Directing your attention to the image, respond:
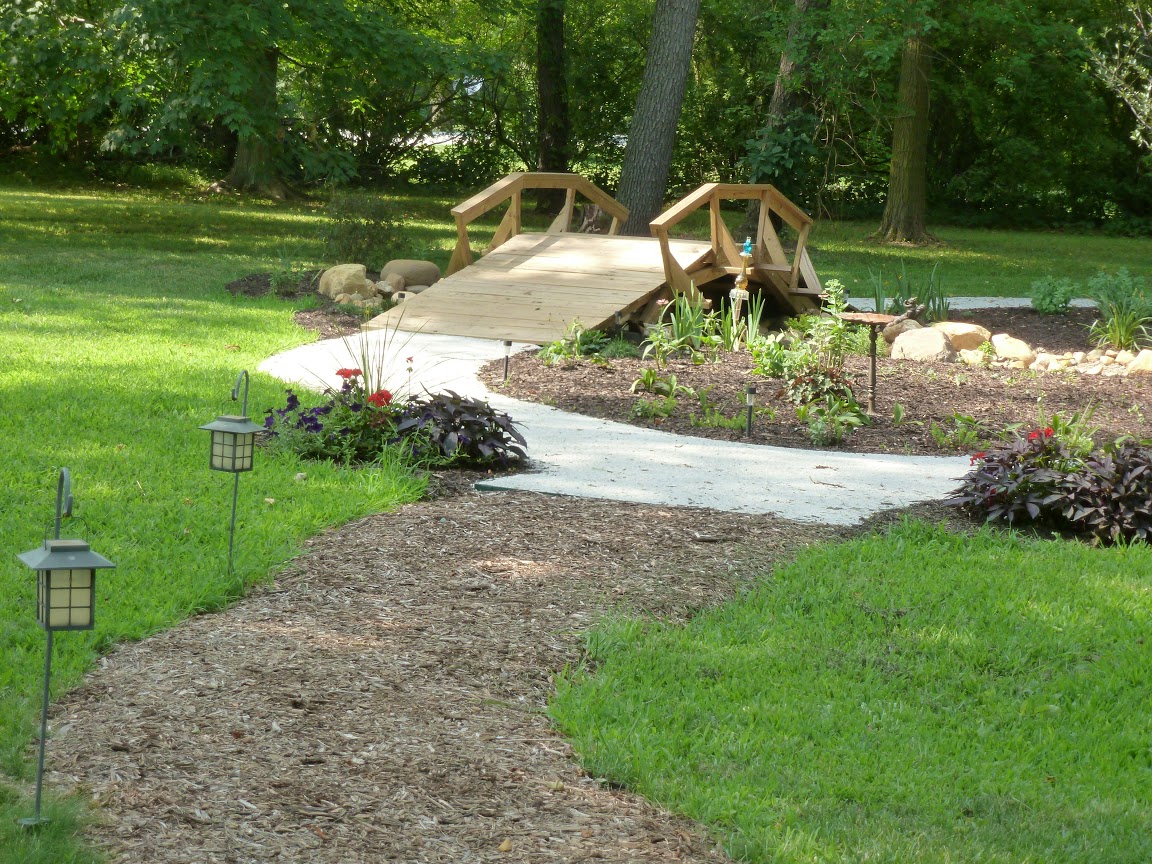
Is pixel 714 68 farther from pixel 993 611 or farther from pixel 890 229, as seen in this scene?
pixel 993 611

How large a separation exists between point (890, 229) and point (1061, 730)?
19340 mm

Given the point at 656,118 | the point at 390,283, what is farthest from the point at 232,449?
the point at 656,118

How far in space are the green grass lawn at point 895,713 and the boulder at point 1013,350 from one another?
5189 millimetres

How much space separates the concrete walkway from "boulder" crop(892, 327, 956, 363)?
2.96 m

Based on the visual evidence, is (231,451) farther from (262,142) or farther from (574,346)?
(262,142)

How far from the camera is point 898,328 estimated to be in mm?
10648

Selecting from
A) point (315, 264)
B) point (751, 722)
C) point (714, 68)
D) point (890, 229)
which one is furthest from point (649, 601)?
point (714, 68)

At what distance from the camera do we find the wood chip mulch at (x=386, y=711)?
264 cm

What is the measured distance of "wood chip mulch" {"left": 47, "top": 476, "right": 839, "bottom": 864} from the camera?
2637mm

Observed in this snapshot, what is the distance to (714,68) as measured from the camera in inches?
1080

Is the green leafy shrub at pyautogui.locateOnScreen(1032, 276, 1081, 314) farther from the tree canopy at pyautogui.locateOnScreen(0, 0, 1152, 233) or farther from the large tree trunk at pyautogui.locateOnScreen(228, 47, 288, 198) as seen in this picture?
the large tree trunk at pyautogui.locateOnScreen(228, 47, 288, 198)

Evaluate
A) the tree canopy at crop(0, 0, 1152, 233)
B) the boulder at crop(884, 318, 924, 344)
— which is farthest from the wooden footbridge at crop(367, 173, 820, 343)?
the tree canopy at crop(0, 0, 1152, 233)

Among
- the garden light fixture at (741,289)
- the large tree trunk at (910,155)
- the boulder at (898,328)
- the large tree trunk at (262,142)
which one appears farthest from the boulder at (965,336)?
the large tree trunk at (910,155)

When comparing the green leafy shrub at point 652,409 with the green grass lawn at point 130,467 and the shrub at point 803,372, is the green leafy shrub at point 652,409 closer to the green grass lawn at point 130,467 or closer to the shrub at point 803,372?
the shrub at point 803,372
